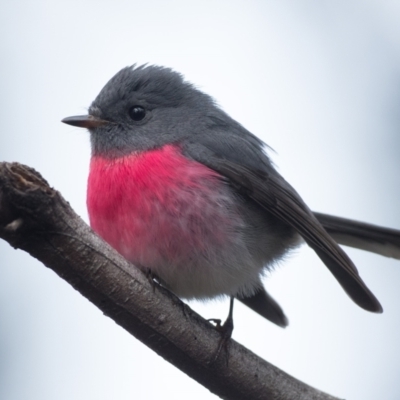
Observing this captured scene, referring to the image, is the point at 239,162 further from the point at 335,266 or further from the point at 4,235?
the point at 4,235

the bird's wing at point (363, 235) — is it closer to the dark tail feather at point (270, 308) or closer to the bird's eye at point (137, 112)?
the dark tail feather at point (270, 308)

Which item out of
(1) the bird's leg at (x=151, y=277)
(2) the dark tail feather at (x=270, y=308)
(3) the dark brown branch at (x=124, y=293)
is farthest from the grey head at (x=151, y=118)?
(3) the dark brown branch at (x=124, y=293)

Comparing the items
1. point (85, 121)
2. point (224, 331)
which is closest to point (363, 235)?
point (224, 331)

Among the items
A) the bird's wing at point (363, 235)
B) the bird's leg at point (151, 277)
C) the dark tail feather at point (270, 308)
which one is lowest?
the bird's leg at point (151, 277)

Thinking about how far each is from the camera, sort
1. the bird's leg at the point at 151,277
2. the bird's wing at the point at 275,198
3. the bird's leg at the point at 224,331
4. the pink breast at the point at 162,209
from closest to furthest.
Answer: the bird's leg at the point at 151,277 → the bird's leg at the point at 224,331 → the pink breast at the point at 162,209 → the bird's wing at the point at 275,198

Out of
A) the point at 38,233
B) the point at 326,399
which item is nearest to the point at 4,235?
the point at 38,233

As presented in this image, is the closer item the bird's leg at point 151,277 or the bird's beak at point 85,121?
the bird's leg at point 151,277

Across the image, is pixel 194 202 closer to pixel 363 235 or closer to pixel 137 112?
pixel 137 112

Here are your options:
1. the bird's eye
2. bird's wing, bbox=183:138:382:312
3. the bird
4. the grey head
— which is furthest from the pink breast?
the bird's eye
